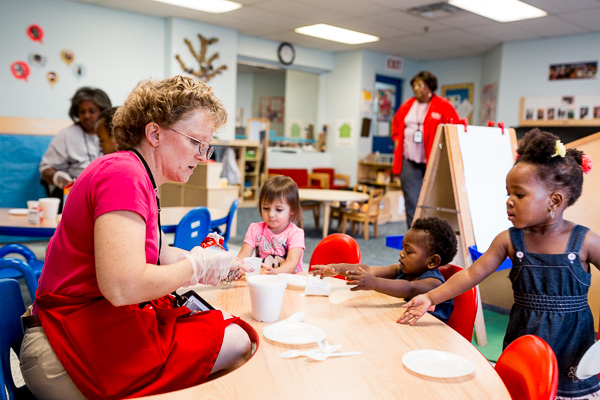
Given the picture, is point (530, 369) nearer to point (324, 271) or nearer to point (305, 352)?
point (305, 352)

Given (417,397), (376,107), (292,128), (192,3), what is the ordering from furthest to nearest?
(292,128) < (376,107) < (192,3) < (417,397)

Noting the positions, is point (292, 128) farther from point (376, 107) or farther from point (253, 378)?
point (253, 378)

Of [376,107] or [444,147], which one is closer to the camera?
[444,147]

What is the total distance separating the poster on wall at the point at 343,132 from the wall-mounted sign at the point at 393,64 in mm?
1377

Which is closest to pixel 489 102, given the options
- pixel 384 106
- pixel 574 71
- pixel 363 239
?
pixel 574 71

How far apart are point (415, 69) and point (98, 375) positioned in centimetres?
1026

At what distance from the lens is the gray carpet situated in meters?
5.15

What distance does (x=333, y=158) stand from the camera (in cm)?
1005

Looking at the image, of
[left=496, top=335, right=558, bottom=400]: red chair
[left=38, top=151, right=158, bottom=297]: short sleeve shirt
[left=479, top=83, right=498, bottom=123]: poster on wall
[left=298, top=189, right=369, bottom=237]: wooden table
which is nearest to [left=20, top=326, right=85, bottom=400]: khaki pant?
[left=38, top=151, right=158, bottom=297]: short sleeve shirt

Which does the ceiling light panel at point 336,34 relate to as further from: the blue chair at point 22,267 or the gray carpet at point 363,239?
the blue chair at point 22,267

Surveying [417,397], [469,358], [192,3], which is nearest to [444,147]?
[469,358]

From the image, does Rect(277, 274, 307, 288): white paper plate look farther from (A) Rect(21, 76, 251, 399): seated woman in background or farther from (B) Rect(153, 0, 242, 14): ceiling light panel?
(B) Rect(153, 0, 242, 14): ceiling light panel

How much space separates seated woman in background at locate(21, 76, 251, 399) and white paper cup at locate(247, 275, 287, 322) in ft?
0.49

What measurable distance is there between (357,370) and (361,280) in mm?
532
